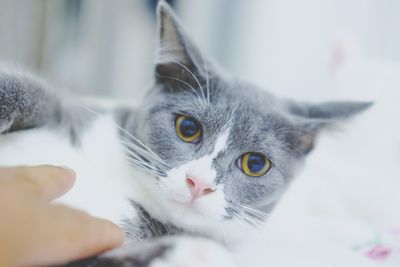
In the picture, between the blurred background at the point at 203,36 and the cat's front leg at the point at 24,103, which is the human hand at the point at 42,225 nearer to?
the cat's front leg at the point at 24,103

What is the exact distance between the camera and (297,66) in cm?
242

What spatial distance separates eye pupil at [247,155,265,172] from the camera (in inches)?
36.9

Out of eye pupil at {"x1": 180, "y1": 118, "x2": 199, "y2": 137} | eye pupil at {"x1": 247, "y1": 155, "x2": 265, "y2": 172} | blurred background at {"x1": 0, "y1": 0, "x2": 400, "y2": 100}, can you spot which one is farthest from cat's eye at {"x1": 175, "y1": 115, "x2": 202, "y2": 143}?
blurred background at {"x1": 0, "y1": 0, "x2": 400, "y2": 100}

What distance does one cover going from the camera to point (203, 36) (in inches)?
102

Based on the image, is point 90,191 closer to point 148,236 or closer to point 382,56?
point 148,236

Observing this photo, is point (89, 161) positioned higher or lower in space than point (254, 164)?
lower

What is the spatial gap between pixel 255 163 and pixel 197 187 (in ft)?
0.55

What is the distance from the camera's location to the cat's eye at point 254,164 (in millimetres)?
928

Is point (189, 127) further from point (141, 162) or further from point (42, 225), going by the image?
point (42, 225)

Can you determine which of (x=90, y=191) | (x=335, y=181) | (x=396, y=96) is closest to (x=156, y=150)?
(x=90, y=191)

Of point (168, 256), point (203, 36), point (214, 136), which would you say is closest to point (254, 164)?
point (214, 136)

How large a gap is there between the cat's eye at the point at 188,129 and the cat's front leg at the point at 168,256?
0.25m

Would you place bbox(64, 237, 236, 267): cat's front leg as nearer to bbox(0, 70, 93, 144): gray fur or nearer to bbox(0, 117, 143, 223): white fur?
bbox(0, 117, 143, 223): white fur

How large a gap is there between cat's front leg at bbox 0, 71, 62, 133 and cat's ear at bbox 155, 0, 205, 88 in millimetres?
245
